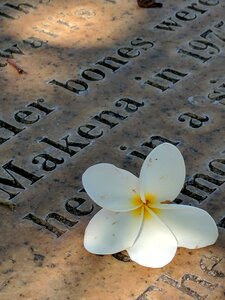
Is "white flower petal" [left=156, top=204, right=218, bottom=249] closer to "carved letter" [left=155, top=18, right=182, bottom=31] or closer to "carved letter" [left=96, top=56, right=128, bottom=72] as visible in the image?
"carved letter" [left=96, top=56, right=128, bottom=72]

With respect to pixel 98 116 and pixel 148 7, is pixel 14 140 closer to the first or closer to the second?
pixel 98 116

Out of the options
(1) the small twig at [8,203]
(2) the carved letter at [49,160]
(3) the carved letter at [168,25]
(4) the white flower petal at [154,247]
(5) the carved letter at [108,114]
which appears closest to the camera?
(4) the white flower petal at [154,247]

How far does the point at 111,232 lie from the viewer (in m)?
1.76

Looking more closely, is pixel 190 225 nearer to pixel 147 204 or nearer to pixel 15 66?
pixel 147 204

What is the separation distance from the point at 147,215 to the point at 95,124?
448 mm

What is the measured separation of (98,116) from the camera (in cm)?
220

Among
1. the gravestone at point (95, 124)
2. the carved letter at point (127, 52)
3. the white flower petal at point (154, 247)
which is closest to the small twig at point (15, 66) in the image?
the gravestone at point (95, 124)

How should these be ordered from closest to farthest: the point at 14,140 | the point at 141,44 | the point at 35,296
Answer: the point at 35,296 < the point at 14,140 < the point at 141,44

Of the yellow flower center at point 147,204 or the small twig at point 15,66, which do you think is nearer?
the yellow flower center at point 147,204

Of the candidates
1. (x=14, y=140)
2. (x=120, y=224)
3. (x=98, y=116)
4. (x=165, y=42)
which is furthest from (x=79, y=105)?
(x=120, y=224)

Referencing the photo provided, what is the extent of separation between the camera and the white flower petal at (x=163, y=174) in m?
1.78

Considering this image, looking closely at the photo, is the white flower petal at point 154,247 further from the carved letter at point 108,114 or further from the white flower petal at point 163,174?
the carved letter at point 108,114

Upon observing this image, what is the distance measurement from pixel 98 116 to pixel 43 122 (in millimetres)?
125

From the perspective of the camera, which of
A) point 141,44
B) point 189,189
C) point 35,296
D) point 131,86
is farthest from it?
point 141,44
